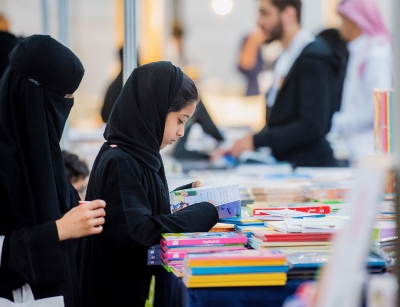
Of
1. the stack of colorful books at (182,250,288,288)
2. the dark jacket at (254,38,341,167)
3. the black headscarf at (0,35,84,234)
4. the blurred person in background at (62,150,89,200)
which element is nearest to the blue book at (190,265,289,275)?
the stack of colorful books at (182,250,288,288)

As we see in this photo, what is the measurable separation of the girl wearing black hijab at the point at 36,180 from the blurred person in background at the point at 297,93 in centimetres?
273

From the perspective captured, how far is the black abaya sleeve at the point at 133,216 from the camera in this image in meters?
2.31

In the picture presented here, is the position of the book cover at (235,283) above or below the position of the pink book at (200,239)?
below

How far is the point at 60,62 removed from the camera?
2.20m

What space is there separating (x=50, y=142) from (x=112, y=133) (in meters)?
0.33

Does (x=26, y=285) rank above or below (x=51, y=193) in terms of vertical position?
below

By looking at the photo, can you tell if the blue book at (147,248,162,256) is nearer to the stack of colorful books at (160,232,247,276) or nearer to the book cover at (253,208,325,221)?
the stack of colorful books at (160,232,247,276)

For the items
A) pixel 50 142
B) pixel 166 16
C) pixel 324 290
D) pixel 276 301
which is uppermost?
pixel 166 16

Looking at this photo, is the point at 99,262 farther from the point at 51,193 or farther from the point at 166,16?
the point at 166,16

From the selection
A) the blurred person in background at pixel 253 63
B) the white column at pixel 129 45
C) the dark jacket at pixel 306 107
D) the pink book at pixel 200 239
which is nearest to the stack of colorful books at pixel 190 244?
the pink book at pixel 200 239

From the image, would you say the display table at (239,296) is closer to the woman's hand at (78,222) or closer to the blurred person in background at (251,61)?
the woman's hand at (78,222)

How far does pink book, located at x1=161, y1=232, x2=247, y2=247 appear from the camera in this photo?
87.8 inches

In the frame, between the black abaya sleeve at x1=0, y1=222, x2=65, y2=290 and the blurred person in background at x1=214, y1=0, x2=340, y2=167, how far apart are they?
291 cm

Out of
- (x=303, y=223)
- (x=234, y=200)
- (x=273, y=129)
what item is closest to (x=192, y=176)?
(x=273, y=129)
